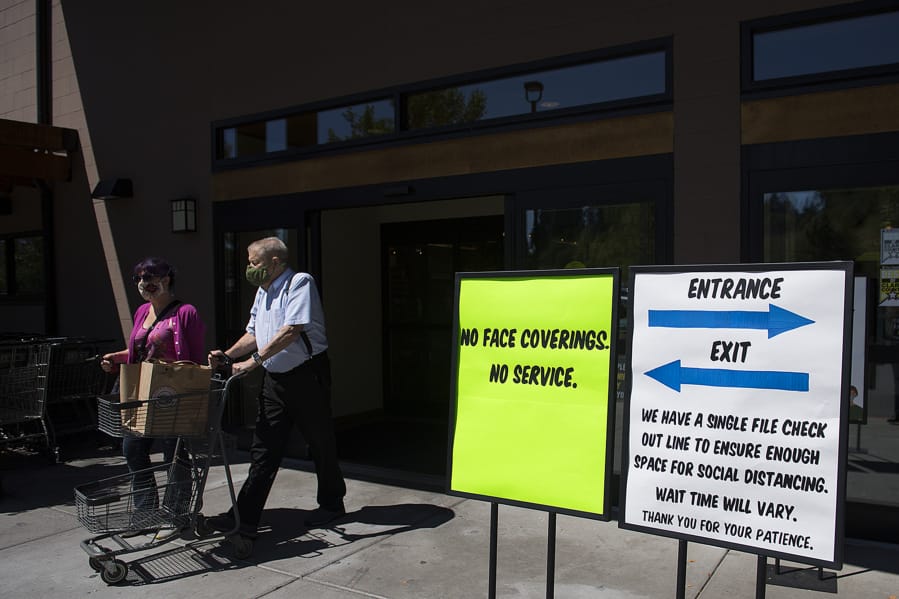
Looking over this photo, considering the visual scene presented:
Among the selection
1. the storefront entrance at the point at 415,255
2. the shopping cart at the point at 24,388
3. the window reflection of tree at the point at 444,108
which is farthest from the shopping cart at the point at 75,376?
the window reflection of tree at the point at 444,108

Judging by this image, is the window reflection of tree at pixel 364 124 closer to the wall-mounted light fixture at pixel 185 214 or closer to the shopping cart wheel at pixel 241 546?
the wall-mounted light fixture at pixel 185 214

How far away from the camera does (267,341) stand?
4812 millimetres

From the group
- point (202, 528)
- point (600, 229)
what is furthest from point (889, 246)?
point (202, 528)

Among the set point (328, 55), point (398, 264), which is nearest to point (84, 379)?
point (398, 264)

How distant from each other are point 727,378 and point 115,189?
750 cm

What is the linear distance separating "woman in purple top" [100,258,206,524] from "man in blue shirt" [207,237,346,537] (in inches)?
12.9

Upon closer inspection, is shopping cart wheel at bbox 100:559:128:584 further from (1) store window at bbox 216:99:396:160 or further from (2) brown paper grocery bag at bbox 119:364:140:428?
(1) store window at bbox 216:99:396:160

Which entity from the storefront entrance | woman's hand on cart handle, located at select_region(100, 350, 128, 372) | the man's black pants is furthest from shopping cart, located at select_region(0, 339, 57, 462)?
the man's black pants

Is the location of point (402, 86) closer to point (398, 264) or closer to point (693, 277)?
point (398, 264)

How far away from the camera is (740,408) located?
2637mm

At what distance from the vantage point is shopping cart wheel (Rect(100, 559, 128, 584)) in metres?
4.09

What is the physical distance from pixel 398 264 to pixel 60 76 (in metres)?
4.86

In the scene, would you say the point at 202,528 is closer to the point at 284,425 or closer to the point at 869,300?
the point at 284,425

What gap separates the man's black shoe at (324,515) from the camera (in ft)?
16.6
